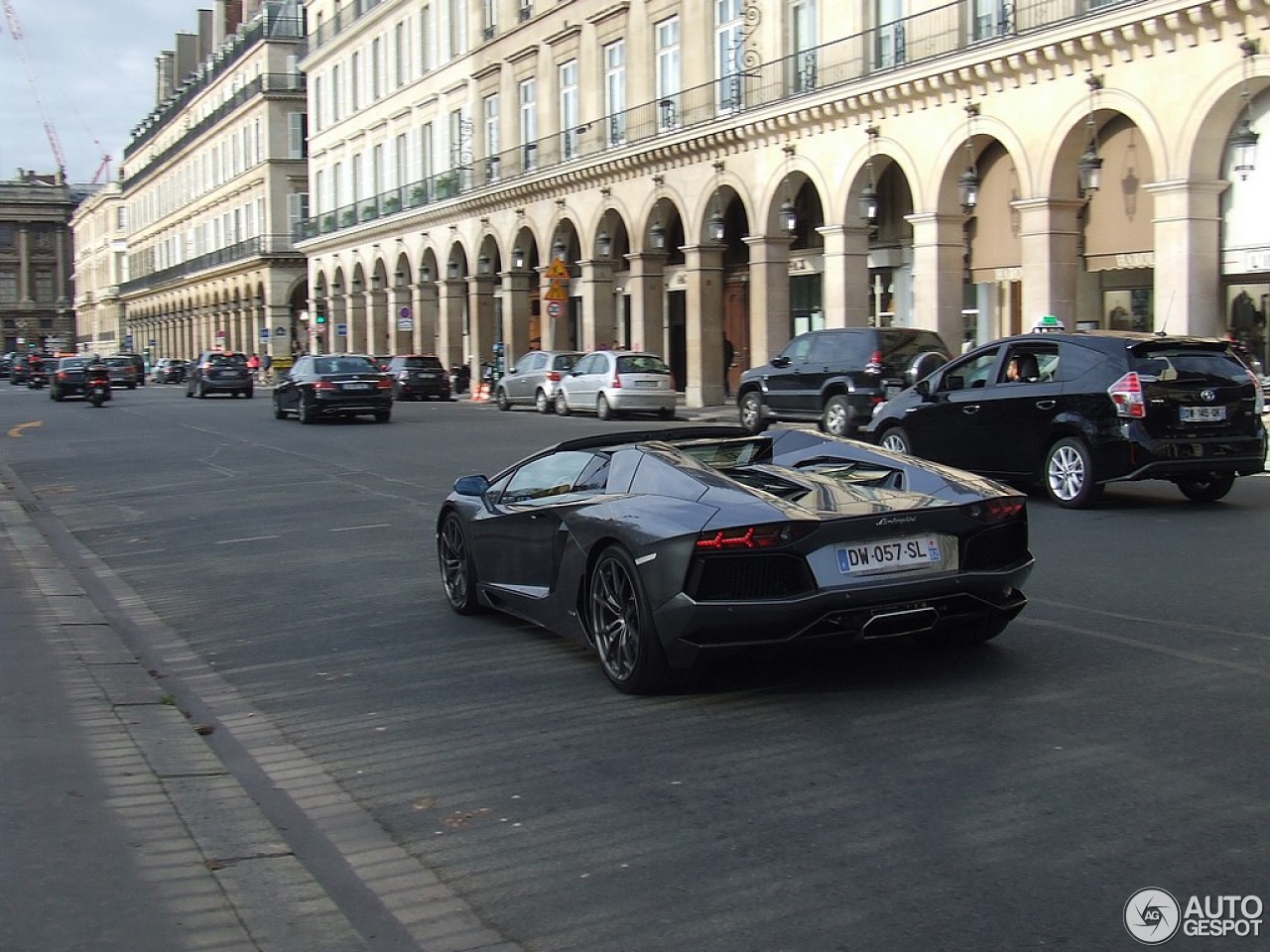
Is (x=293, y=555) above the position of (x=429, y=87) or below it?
below

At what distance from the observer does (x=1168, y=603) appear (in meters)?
8.57

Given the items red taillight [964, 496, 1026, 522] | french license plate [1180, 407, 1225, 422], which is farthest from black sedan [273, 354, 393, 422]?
red taillight [964, 496, 1026, 522]

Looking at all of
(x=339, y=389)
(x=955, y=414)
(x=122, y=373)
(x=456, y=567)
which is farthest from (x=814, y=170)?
(x=122, y=373)

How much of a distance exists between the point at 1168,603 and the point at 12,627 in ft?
21.8

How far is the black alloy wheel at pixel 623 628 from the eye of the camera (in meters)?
6.54

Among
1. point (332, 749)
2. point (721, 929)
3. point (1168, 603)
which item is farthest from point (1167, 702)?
point (332, 749)

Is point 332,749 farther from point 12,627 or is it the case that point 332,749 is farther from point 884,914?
point 12,627

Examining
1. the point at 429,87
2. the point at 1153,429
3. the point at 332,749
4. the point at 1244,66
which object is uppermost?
→ the point at 429,87

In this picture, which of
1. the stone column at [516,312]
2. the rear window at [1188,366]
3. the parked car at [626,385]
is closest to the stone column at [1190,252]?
the rear window at [1188,366]

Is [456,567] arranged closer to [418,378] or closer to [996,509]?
[996,509]

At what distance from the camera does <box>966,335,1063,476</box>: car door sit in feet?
45.3

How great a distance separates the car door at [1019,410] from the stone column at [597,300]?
28851 mm

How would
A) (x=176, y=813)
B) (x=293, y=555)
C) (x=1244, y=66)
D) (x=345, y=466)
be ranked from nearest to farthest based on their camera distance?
(x=176, y=813) < (x=293, y=555) < (x=345, y=466) < (x=1244, y=66)

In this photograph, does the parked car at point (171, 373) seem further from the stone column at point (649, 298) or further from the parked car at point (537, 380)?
the stone column at point (649, 298)
